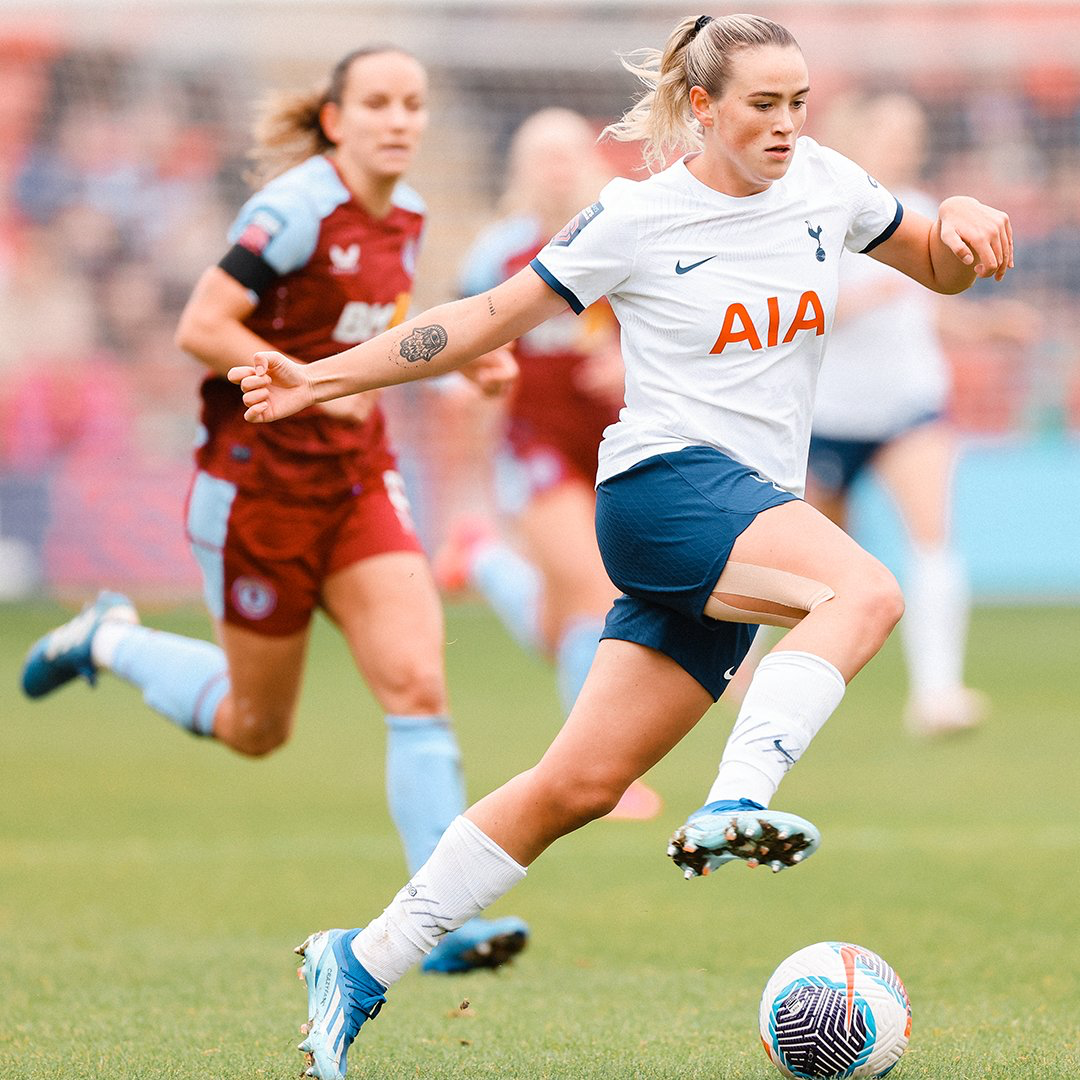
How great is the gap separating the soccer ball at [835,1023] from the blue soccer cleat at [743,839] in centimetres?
62

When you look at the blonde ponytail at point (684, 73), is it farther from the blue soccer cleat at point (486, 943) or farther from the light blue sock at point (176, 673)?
the light blue sock at point (176, 673)

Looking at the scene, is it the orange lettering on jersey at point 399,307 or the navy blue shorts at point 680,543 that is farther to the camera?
the orange lettering on jersey at point 399,307

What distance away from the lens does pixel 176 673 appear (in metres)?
6.14

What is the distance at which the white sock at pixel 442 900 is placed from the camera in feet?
12.9

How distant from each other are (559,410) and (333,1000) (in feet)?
15.7

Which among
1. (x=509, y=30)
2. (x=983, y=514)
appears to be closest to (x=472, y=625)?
(x=983, y=514)

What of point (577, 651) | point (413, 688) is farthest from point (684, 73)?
point (577, 651)

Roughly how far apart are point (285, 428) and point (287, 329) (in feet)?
0.95

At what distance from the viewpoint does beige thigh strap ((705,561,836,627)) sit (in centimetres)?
361

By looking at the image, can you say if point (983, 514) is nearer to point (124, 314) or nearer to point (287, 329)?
point (124, 314)

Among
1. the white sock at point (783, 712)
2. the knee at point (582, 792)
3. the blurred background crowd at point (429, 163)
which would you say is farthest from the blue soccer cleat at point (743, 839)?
the blurred background crowd at point (429, 163)

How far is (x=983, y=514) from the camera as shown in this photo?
16062 mm

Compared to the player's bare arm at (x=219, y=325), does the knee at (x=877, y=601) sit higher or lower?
lower

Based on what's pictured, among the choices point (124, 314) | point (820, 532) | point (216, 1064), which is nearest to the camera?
point (820, 532)
